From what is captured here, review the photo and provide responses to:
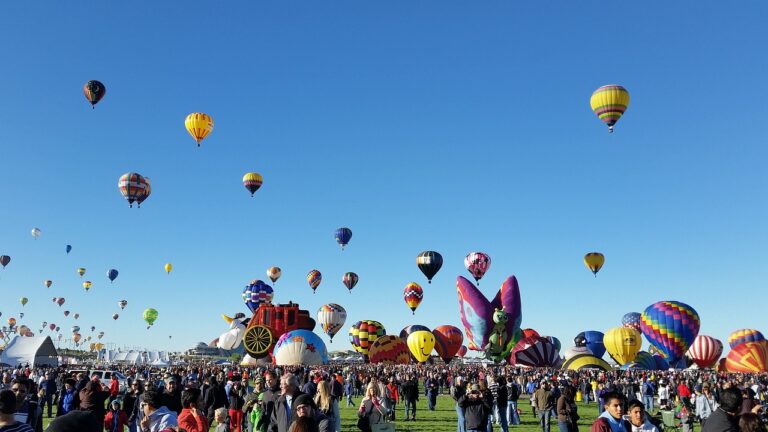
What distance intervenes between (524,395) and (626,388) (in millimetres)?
9956

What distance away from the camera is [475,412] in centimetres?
1025

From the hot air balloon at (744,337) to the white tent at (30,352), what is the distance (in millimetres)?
66223

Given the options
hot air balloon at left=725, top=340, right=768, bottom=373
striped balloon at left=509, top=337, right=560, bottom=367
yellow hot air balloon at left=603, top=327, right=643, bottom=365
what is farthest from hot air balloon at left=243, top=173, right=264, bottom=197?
hot air balloon at left=725, top=340, right=768, bottom=373

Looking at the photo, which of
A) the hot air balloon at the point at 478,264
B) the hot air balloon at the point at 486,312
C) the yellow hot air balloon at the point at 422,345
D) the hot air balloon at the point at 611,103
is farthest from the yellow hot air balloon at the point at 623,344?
the hot air balloon at the point at 611,103

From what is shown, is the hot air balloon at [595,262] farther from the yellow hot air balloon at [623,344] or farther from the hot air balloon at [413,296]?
the hot air balloon at [413,296]

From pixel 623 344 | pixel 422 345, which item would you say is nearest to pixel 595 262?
pixel 623 344

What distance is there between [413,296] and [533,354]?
1989 cm

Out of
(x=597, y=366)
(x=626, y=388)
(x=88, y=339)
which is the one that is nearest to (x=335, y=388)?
(x=626, y=388)

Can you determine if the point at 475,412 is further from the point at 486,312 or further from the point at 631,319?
the point at 631,319

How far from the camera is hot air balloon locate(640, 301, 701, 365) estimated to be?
55750 millimetres

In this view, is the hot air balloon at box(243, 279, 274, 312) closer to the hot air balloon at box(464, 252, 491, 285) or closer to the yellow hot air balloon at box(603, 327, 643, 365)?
the hot air balloon at box(464, 252, 491, 285)

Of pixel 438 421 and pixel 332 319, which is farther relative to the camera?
pixel 332 319

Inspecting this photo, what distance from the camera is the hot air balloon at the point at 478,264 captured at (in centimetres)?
6419

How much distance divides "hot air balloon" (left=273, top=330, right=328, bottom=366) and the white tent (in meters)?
20.6
